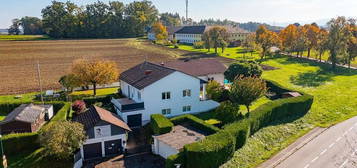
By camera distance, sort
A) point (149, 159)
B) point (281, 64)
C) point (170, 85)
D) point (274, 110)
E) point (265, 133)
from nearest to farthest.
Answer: point (149, 159)
point (265, 133)
point (274, 110)
point (170, 85)
point (281, 64)

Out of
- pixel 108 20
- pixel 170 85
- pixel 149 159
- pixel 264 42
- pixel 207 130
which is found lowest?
pixel 149 159

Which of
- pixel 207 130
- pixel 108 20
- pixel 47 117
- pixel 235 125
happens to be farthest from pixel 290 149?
pixel 108 20

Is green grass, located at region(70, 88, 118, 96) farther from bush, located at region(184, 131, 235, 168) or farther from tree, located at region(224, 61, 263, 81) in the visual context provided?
bush, located at region(184, 131, 235, 168)

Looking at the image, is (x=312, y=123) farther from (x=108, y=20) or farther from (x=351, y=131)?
(x=108, y=20)

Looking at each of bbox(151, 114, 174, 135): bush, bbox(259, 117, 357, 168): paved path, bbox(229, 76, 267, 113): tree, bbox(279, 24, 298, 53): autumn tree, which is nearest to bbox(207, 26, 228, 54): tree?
bbox(279, 24, 298, 53): autumn tree

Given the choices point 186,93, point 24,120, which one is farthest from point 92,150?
point 186,93

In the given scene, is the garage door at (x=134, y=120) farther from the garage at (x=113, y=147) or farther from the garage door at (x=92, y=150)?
the garage door at (x=92, y=150)
